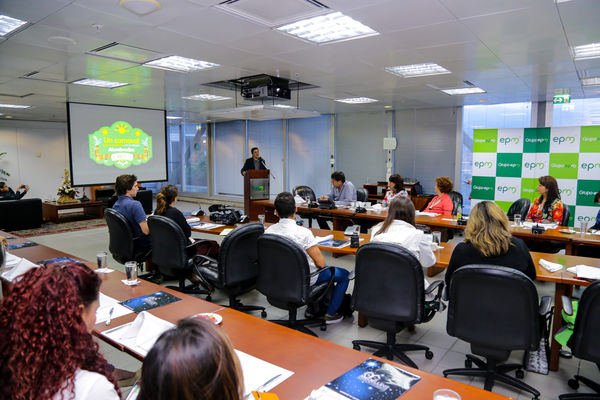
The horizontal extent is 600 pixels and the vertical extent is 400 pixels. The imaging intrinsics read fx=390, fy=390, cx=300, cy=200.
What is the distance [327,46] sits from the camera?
4340 millimetres

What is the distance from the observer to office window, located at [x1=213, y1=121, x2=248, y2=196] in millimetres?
13516

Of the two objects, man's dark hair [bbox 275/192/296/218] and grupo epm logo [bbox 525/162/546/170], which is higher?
grupo epm logo [bbox 525/162/546/170]

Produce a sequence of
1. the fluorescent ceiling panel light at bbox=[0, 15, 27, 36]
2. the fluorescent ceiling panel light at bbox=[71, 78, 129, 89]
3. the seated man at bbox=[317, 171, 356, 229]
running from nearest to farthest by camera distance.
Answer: the fluorescent ceiling panel light at bbox=[0, 15, 27, 36]
the fluorescent ceiling panel light at bbox=[71, 78, 129, 89]
the seated man at bbox=[317, 171, 356, 229]

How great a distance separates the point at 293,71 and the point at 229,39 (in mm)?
1703

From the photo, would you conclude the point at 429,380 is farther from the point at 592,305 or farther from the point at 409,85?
the point at 409,85

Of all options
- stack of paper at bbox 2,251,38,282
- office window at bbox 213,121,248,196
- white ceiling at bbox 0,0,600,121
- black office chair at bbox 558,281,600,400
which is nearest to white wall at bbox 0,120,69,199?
office window at bbox 213,121,248,196

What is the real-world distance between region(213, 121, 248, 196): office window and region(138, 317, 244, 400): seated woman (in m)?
12.8

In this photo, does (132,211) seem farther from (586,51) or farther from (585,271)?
(586,51)

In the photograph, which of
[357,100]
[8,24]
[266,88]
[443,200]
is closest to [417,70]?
[443,200]

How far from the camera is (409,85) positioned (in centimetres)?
668

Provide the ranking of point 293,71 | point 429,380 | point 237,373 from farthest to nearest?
point 293,71 → point 429,380 → point 237,373

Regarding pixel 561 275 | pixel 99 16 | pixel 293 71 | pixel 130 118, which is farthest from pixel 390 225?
pixel 130 118

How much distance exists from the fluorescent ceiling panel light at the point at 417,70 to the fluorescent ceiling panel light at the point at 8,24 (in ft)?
14.0

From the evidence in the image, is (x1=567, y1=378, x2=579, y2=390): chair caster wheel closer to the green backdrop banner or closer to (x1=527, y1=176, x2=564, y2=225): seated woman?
(x1=527, y1=176, x2=564, y2=225): seated woman
